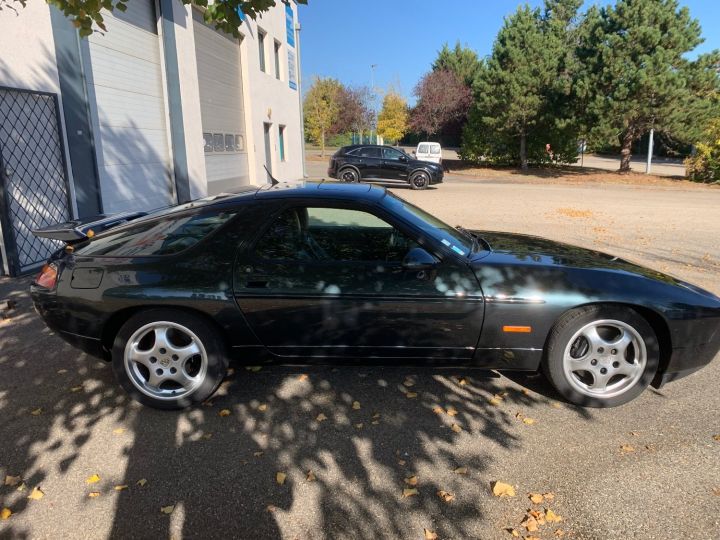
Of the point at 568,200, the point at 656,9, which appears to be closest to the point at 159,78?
the point at 568,200

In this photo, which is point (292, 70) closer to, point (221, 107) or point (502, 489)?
point (221, 107)

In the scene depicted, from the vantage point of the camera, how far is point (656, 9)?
74.6 feet

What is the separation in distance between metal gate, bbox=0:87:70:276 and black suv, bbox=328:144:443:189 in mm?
13899

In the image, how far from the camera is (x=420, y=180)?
20797 mm

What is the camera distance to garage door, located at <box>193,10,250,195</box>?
13141 millimetres

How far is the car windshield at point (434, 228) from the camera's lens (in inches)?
140

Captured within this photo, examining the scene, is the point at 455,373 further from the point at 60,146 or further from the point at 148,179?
the point at 148,179

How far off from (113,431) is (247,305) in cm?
110

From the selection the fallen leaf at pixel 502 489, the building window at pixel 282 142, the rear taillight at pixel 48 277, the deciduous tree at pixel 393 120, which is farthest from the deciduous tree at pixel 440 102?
the fallen leaf at pixel 502 489

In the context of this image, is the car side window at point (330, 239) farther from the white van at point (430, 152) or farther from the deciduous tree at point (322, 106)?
the deciduous tree at point (322, 106)

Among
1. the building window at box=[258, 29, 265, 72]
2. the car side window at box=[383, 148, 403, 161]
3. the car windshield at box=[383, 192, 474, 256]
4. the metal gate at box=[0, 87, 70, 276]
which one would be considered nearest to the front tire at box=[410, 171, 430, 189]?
the car side window at box=[383, 148, 403, 161]

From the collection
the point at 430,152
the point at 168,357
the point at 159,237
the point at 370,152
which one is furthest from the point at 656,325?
the point at 430,152

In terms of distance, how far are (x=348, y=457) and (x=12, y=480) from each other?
1.75m

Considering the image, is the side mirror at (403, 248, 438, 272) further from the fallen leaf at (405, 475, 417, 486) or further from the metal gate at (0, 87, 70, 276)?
the metal gate at (0, 87, 70, 276)
